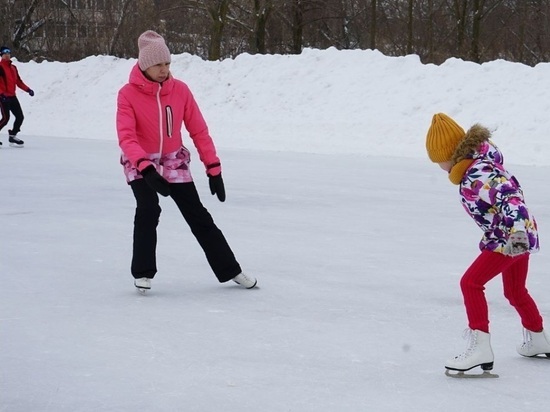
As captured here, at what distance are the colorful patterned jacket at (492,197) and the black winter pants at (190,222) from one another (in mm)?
1822

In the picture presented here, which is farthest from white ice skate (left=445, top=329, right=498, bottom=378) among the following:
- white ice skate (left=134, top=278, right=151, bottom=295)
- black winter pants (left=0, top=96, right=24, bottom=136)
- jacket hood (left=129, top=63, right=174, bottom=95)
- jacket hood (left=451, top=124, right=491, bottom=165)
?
black winter pants (left=0, top=96, right=24, bottom=136)

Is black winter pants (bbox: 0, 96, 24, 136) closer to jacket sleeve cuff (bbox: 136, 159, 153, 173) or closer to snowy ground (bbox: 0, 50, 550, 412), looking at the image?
snowy ground (bbox: 0, 50, 550, 412)

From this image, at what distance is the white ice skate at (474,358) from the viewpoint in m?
3.31

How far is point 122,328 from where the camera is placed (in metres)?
4.08

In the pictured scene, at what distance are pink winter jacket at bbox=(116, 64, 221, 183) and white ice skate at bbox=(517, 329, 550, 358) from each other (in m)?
1.79

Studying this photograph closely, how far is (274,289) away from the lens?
4883mm

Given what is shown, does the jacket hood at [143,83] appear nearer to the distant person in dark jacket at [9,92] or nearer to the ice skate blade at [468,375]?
the ice skate blade at [468,375]

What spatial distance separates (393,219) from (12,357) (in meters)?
3.97

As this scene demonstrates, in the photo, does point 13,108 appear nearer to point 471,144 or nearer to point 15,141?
point 15,141

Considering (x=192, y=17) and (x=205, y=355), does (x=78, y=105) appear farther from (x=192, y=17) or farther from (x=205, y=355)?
(x=205, y=355)

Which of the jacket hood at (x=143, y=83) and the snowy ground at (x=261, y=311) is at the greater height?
the jacket hood at (x=143, y=83)

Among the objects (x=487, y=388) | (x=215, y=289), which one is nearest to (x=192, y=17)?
(x=215, y=289)

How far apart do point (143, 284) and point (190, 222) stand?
386 millimetres

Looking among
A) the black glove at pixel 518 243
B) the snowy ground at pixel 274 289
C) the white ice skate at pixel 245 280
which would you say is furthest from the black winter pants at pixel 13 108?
the black glove at pixel 518 243
